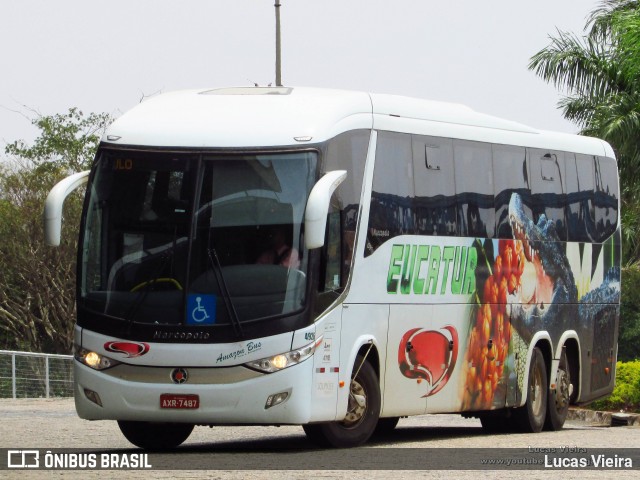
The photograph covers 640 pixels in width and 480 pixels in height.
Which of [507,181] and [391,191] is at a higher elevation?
[507,181]

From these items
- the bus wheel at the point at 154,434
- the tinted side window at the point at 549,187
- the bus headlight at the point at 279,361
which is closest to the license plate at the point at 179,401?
the bus headlight at the point at 279,361

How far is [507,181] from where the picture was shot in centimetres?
1920

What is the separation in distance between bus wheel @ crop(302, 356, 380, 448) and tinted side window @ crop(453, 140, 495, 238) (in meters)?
2.64

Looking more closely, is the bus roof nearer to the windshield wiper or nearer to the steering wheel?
the windshield wiper

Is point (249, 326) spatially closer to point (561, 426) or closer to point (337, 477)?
point (337, 477)

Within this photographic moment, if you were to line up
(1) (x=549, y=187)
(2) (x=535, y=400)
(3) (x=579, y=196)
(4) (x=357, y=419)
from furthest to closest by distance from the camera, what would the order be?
(3) (x=579, y=196) < (1) (x=549, y=187) < (2) (x=535, y=400) < (4) (x=357, y=419)

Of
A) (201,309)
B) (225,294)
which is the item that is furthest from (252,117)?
(201,309)

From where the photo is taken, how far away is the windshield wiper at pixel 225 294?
14.3m

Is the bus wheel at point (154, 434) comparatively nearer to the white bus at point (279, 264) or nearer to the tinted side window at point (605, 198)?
the white bus at point (279, 264)

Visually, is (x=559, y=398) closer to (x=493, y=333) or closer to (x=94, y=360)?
(x=493, y=333)

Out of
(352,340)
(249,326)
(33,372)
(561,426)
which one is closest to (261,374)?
(249,326)

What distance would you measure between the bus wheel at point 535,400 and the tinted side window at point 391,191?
13.4ft

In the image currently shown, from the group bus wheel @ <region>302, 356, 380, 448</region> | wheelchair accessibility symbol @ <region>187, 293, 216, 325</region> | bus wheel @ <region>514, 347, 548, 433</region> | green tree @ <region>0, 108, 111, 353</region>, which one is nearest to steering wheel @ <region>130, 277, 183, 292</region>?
wheelchair accessibility symbol @ <region>187, 293, 216, 325</region>

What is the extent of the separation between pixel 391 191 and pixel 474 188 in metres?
2.20
